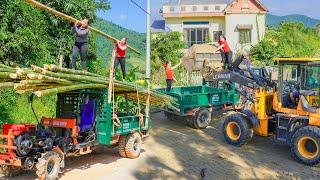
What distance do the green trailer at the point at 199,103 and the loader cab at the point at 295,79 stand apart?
4145mm

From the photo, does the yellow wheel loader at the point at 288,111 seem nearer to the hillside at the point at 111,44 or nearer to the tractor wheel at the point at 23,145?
the tractor wheel at the point at 23,145

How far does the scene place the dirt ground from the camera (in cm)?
1209

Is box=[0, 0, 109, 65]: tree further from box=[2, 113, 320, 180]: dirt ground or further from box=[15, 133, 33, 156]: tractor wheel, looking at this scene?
box=[15, 133, 33, 156]: tractor wheel


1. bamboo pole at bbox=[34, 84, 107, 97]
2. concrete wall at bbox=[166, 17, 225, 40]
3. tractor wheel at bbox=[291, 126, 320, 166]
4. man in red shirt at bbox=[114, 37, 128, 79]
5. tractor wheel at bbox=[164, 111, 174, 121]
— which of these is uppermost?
concrete wall at bbox=[166, 17, 225, 40]

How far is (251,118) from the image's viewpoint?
15.4m

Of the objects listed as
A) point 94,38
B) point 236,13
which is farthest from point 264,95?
point 236,13

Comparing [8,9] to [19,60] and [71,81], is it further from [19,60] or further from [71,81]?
[71,81]

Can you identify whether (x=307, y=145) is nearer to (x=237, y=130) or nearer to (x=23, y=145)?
(x=237, y=130)

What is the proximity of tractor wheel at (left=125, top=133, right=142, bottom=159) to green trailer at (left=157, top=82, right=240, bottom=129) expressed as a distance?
12.0 ft

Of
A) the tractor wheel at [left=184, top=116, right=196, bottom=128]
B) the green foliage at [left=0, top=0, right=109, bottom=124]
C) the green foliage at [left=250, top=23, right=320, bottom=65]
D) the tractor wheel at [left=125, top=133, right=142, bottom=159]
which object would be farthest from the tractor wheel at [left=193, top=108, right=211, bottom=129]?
the green foliage at [left=250, top=23, right=320, bottom=65]

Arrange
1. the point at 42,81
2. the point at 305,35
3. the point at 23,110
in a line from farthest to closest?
the point at 305,35 → the point at 23,110 → the point at 42,81

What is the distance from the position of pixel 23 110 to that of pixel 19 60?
2267 millimetres

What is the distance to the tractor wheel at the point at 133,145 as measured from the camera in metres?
13.4

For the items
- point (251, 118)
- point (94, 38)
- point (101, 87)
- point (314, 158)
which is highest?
point (94, 38)
